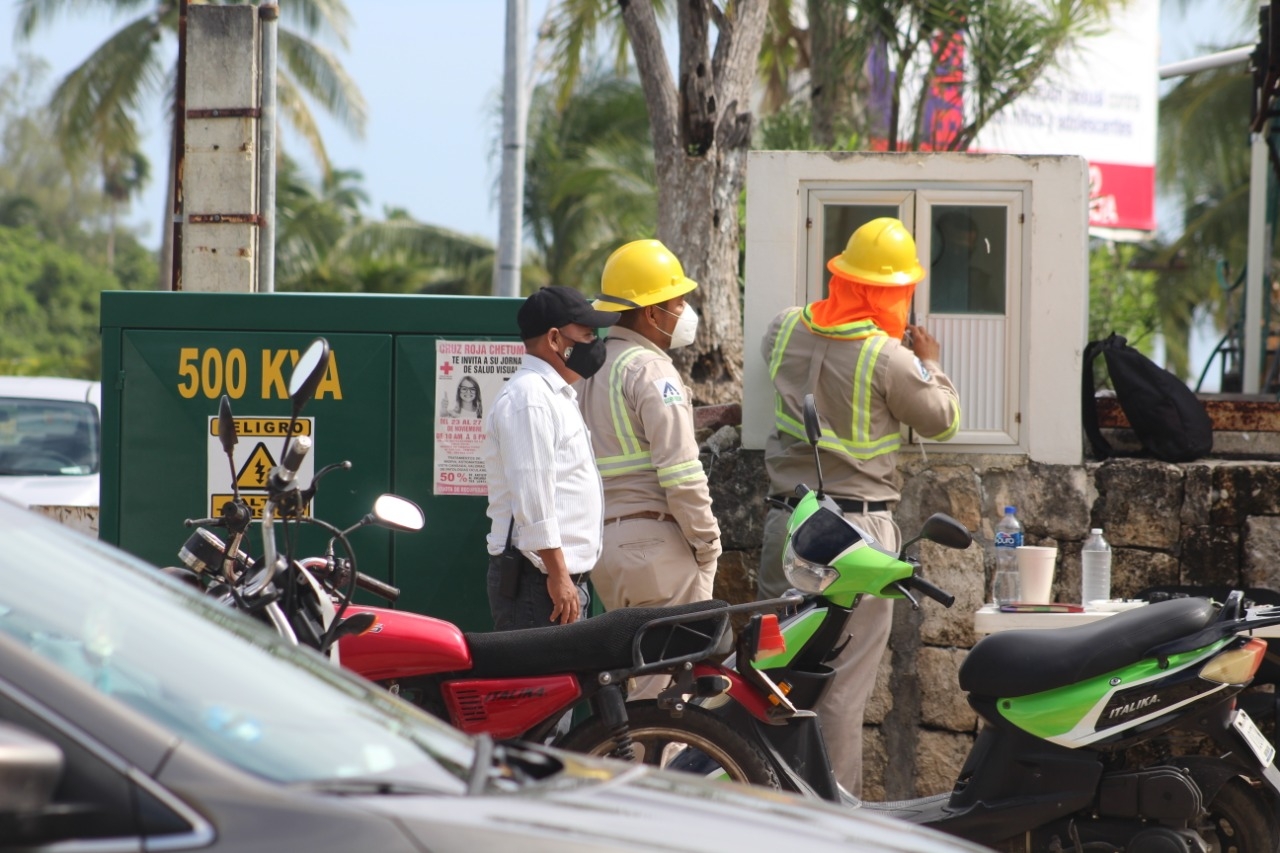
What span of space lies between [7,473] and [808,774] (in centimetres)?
734

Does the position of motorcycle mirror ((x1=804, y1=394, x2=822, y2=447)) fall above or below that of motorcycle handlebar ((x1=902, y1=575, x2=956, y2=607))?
above

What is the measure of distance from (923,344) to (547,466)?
1751mm

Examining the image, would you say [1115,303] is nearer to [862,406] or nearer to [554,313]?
[862,406]

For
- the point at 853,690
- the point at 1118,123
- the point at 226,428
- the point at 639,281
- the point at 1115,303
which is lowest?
the point at 853,690

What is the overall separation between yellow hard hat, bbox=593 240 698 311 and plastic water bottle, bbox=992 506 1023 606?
4.88 ft

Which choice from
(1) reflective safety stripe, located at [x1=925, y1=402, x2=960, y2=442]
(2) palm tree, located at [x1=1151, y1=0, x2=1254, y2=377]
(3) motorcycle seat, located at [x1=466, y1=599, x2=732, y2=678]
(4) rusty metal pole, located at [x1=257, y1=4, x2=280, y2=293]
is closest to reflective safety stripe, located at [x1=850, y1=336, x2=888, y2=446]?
(1) reflective safety stripe, located at [x1=925, y1=402, x2=960, y2=442]

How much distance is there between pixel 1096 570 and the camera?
5582 mm

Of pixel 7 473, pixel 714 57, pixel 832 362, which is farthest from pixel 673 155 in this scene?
pixel 7 473

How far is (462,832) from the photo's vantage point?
1.93 metres

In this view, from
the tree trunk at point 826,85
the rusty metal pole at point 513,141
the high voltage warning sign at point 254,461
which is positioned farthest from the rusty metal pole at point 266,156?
the tree trunk at point 826,85

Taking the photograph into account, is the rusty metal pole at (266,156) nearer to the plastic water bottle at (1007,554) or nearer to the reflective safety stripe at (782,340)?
the reflective safety stripe at (782,340)

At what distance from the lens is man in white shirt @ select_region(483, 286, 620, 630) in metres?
4.65

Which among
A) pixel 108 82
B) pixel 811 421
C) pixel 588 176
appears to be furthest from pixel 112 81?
pixel 811 421

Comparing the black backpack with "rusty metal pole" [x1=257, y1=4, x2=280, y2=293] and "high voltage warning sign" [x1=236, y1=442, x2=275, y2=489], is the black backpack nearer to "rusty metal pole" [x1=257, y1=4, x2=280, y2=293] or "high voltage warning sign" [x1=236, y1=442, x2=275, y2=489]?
"high voltage warning sign" [x1=236, y1=442, x2=275, y2=489]
